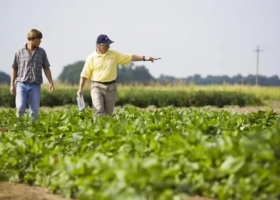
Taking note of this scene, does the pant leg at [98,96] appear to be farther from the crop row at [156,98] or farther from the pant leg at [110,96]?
the crop row at [156,98]

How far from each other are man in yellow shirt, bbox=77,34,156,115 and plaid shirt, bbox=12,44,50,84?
74cm

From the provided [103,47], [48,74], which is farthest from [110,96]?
[48,74]

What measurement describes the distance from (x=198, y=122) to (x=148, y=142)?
1.50 m

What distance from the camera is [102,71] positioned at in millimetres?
10641

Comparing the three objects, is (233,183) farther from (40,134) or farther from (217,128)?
(40,134)

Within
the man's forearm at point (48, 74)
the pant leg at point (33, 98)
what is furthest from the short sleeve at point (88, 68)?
the pant leg at point (33, 98)

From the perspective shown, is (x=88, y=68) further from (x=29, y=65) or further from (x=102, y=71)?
(x=29, y=65)

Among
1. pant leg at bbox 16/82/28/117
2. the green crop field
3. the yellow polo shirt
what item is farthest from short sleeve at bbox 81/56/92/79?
the green crop field

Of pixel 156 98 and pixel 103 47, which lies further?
pixel 156 98

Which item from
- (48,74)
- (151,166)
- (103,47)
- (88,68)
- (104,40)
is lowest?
(151,166)

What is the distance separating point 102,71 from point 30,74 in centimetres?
117

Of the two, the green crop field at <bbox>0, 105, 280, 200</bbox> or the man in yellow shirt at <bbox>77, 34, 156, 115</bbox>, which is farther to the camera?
the man in yellow shirt at <bbox>77, 34, 156, 115</bbox>

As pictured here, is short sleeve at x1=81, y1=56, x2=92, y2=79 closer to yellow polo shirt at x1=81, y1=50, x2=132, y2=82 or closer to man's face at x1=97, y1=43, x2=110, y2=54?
yellow polo shirt at x1=81, y1=50, x2=132, y2=82

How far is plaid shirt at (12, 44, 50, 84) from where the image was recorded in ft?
35.2
